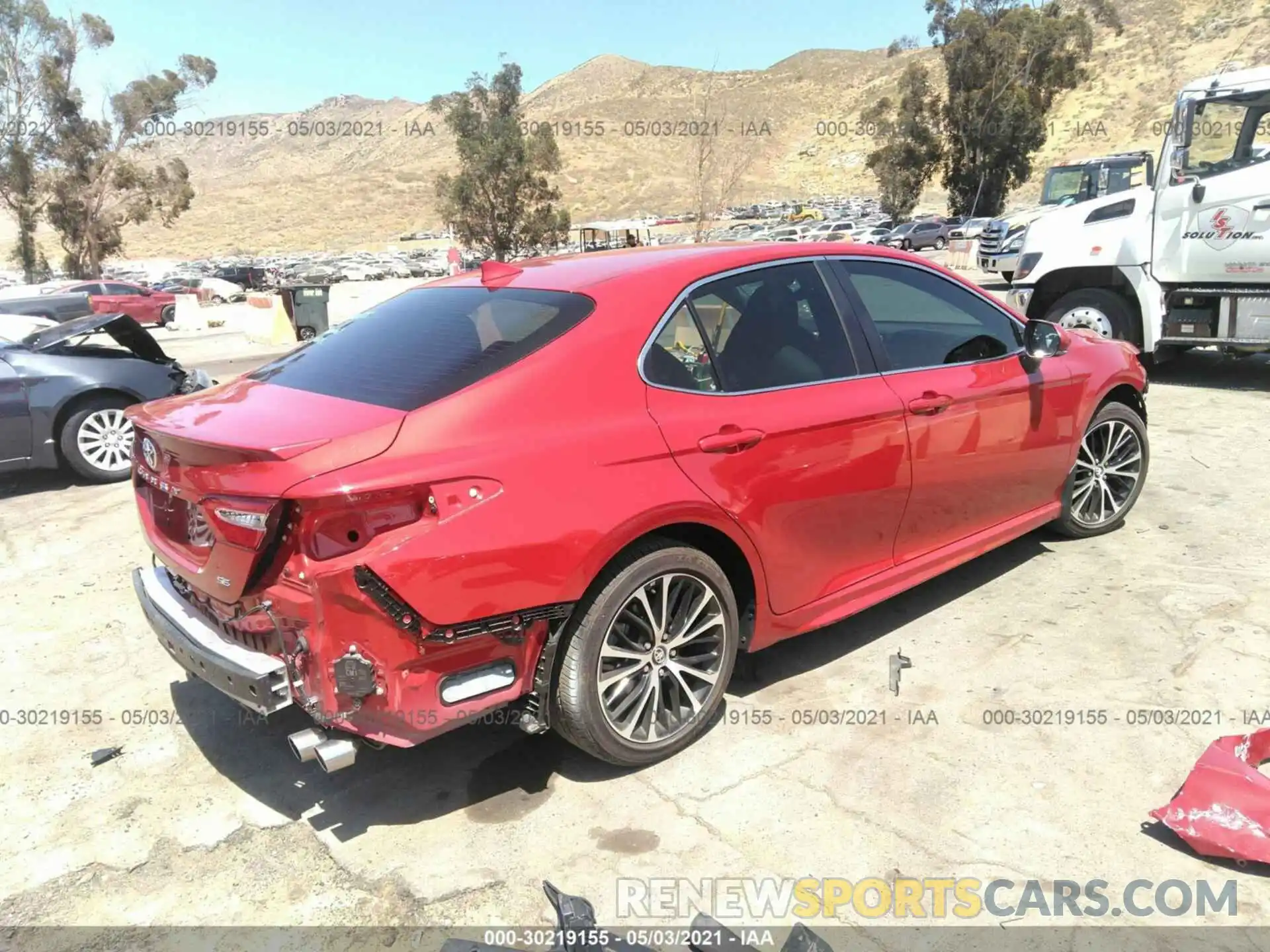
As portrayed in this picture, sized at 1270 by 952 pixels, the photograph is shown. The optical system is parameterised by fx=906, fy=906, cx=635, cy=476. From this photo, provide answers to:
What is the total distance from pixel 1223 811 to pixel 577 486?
2.17m

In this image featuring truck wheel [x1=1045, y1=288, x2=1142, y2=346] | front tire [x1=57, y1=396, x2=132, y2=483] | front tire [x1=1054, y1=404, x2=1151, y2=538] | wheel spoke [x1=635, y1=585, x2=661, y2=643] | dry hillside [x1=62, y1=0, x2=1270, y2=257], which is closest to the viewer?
wheel spoke [x1=635, y1=585, x2=661, y2=643]

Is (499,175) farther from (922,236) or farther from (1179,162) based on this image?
(1179,162)

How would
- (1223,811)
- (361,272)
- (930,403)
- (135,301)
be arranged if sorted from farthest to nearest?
(361,272)
(135,301)
(930,403)
(1223,811)

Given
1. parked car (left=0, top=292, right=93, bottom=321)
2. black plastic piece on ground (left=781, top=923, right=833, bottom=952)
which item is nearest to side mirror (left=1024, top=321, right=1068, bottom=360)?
black plastic piece on ground (left=781, top=923, right=833, bottom=952)

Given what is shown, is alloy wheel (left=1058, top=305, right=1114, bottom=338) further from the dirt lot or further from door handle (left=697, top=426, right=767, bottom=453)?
door handle (left=697, top=426, right=767, bottom=453)

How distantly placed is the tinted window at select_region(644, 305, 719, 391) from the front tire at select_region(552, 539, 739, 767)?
1.86 ft

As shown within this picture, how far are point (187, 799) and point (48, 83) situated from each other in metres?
50.0

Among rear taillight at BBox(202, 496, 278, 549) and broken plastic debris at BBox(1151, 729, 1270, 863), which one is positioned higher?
rear taillight at BBox(202, 496, 278, 549)

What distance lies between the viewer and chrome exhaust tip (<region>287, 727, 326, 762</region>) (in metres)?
2.60

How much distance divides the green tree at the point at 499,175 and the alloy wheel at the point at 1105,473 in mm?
29169

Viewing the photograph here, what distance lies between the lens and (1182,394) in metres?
8.98

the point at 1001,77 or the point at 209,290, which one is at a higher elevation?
the point at 1001,77

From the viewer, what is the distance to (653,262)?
3451 mm

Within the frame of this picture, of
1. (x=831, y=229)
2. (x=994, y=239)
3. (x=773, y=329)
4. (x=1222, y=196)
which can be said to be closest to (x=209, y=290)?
(x=994, y=239)
